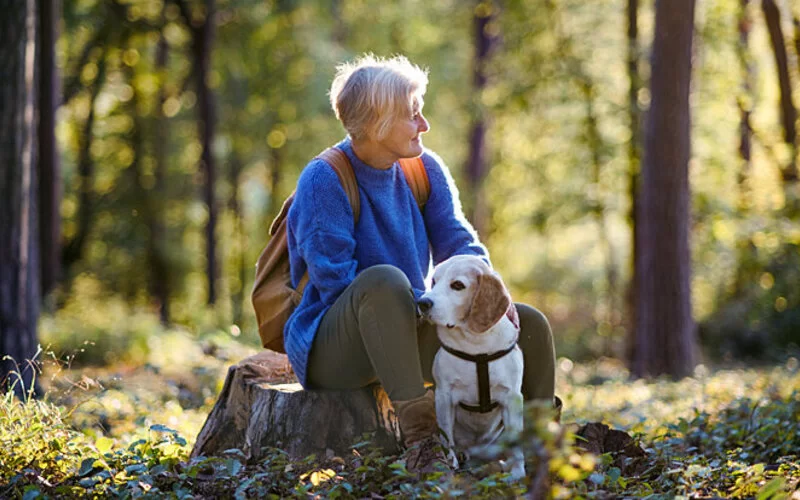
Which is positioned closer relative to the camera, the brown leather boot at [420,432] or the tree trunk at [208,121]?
the brown leather boot at [420,432]

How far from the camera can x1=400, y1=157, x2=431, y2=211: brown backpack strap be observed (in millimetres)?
4590

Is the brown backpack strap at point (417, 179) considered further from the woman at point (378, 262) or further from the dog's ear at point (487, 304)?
the dog's ear at point (487, 304)

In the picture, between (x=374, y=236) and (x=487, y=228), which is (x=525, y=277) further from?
(x=374, y=236)

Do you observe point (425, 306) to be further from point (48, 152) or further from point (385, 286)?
point (48, 152)

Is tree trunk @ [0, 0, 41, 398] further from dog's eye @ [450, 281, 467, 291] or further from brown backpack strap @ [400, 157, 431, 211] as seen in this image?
dog's eye @ [450, 281, 467, 291]

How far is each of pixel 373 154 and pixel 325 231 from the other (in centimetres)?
50

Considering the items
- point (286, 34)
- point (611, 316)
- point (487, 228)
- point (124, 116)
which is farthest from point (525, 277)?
point (124, 116)

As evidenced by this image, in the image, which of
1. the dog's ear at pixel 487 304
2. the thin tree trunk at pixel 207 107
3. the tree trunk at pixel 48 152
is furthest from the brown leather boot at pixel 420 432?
the thin tree trunk at pixel 207 107

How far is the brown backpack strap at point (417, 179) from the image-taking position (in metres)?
4.59

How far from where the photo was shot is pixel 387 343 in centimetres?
393

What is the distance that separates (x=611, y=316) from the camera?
21.0 m

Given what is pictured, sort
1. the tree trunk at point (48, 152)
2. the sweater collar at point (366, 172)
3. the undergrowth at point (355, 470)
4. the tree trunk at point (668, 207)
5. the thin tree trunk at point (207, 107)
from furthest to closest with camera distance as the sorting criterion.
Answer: the thin tree trunk at point (207, 107), the tree trunk at point (48, 152), the tree trunk at point (668, 207), the sweater collar at point (366, 172), the undergrowth at point (355, 470)

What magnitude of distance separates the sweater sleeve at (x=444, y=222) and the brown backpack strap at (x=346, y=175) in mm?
443

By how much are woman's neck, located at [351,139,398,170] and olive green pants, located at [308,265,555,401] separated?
0.64m
